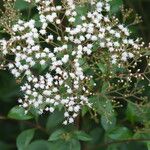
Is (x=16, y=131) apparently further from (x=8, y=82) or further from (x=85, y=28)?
(x=85, y=28)

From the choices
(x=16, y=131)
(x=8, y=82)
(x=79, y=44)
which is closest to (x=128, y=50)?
(x=79, y=44)

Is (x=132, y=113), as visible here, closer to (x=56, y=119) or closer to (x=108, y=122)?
(x=108, y=122)

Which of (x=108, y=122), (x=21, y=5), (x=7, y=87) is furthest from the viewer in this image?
(x=7, y=87)

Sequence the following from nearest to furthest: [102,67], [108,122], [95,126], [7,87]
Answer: [102,67], [108,122], [95,126], [7,87]

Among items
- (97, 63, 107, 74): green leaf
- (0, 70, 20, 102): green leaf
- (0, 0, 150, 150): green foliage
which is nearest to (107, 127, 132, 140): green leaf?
(0, 0, 150, 150): green foliage

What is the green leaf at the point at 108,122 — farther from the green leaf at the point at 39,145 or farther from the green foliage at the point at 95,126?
the green leaf at the point at 39,145

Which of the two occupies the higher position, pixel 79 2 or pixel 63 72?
pixel 79 2

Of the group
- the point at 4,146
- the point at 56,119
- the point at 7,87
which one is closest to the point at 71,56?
the point at 56,119
